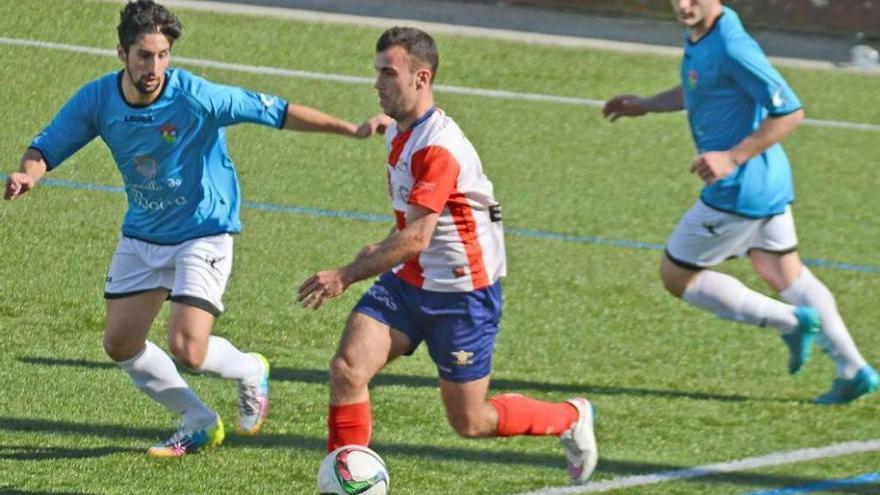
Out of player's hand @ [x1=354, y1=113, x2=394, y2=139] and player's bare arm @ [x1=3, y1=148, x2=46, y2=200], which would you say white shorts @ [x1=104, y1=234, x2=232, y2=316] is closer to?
player's bare arm @ [x1=3, y1=148, x2=46, y2=200]

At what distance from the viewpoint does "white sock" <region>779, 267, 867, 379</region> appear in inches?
348

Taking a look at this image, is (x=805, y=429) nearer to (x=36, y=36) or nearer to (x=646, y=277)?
(x=646, y=277)

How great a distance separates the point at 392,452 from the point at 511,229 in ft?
14.0

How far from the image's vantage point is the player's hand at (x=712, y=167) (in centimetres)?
793

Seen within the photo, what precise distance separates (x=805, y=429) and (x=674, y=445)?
2.38 feet

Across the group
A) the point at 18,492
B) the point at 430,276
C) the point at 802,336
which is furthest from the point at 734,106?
the point at 18,492

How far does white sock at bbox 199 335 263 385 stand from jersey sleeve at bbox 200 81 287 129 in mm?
1020

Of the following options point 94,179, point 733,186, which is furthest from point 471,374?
point 94,179

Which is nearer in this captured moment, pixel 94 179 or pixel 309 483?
pixel 309 483

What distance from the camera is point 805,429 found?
8641mm

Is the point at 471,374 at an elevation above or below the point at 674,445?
above

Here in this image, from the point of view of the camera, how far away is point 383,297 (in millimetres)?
7258

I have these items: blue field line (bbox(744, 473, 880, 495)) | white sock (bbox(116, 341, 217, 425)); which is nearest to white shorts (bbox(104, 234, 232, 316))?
white sock (bbox(116, 341, 217, 425))

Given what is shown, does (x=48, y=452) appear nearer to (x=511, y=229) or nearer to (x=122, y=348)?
(x=122, y=348)
